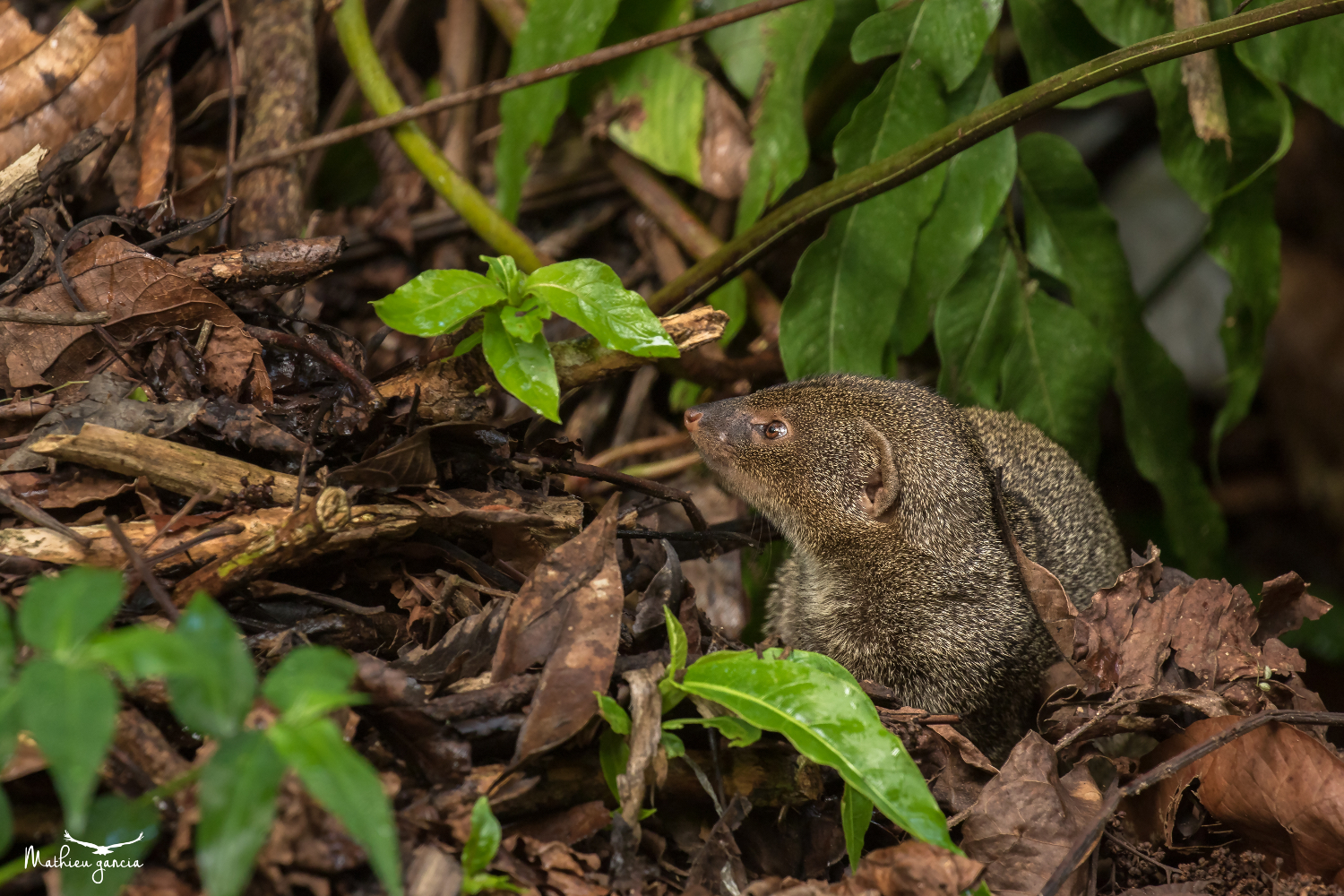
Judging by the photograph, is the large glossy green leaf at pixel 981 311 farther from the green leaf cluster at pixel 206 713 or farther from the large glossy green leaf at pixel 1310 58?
the green leaf cluster at pixel 206 713

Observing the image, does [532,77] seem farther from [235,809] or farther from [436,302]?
[235,809]

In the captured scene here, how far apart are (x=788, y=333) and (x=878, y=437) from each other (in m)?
0.71

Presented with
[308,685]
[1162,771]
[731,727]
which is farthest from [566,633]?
[1162,771]

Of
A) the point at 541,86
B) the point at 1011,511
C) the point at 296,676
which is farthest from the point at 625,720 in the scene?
the point at 541,86

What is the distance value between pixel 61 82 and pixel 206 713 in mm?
3170

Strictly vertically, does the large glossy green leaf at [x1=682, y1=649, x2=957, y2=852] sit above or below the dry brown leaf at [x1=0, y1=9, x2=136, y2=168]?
below

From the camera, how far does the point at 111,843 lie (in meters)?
1.73

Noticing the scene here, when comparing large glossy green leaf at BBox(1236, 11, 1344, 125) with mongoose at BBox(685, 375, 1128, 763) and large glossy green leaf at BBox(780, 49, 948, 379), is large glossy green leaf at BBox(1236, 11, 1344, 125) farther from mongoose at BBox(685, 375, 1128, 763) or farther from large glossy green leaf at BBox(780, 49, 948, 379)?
mongoose at BBox(685, 375, 1128, 763)

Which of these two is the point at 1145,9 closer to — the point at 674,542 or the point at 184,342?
the point at 674,542

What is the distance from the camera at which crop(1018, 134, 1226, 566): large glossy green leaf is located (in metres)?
4.34

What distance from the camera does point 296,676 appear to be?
1.61 meters

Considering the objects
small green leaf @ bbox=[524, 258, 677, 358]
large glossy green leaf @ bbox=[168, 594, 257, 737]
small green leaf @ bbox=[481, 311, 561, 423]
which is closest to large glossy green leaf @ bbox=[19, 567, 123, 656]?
large glossy green leaf @ bbox=[168, 594, 257, 737]

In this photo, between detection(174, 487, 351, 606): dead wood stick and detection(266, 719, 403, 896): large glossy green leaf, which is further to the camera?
detection(174, 487, 351, 606): dead wood stick

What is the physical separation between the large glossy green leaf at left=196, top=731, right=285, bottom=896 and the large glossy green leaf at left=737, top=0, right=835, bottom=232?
→ 3066mm
